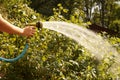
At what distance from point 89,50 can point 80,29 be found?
1.15 feet

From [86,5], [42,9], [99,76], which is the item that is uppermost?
[99,76]

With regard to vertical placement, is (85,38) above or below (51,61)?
above

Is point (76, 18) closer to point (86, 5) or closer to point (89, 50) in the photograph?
point (89, 50)

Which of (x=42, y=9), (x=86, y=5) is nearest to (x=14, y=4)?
(x=42, y=9)

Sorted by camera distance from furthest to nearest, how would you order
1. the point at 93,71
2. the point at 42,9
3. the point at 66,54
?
the point at 42,9 → the point at 66,54 → the point at 93,71

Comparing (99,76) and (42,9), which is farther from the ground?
(99,76)

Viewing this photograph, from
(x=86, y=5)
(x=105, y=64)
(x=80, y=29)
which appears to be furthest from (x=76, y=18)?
(x=86, y=5)

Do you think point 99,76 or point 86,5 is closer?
point 99,76

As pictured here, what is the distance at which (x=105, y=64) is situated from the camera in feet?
16.6

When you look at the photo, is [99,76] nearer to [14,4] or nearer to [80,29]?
[80,29]

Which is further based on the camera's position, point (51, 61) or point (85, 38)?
point (85, 38)

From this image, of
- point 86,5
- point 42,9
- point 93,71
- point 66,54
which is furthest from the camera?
point 86,5

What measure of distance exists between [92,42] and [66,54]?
0.43 m

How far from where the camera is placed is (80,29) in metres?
5.30
